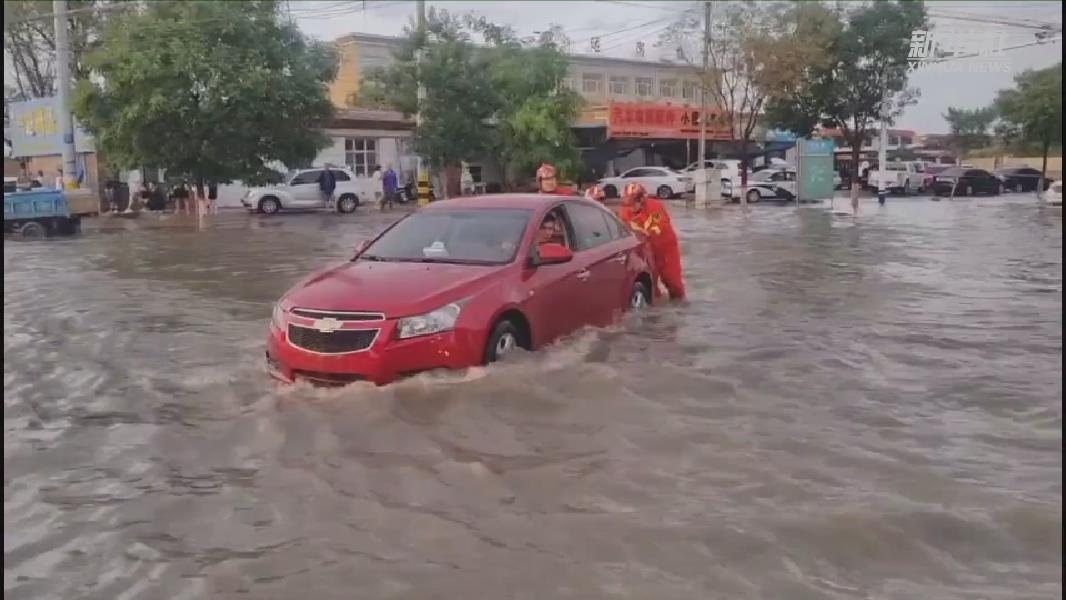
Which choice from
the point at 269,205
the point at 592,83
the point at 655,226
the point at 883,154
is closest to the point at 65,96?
the point at 269,205

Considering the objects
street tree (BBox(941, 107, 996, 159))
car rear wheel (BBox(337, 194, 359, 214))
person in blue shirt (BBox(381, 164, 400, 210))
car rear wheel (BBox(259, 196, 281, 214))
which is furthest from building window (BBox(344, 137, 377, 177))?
street tree (BBox(941, 107, 996, 159))

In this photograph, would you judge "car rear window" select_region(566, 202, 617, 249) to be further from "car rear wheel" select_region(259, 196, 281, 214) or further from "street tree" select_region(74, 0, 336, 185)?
"car rear wheel" select_region(259, 196, 281, 214)

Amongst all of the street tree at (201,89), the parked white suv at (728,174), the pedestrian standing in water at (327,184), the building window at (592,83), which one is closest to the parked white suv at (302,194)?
the pedestrian standing in water at (327,184)

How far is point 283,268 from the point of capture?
15.9 m

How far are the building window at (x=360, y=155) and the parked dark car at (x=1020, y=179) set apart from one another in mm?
26030

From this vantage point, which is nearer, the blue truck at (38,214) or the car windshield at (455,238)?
the car windshield at (455,238)

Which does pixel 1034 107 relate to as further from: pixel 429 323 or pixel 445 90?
pixel 429 323

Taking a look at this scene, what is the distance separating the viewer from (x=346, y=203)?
3212cm

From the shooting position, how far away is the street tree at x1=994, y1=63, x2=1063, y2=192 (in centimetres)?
4347

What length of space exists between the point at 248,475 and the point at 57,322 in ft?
21.1

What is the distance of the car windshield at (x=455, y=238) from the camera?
25.0 feet

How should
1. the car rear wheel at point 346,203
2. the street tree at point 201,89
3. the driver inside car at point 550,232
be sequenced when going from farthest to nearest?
the car rear wheel at point 346,203
the street tree at point 201,89
the driver inside car at point 550,232

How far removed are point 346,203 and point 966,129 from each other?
5018 centimetres

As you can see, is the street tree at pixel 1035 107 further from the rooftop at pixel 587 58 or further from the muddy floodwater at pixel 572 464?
the muddy floodwater at pixel 572 464
